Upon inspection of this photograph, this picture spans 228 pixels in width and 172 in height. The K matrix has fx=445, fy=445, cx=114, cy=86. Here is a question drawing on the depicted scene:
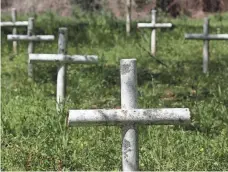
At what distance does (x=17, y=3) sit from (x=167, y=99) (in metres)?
20.1

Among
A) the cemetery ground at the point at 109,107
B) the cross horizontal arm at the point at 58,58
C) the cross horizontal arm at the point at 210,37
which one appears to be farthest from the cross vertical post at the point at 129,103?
the cross horizontal arm at the point at 210,37

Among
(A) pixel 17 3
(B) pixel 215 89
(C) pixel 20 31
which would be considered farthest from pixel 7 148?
(A) pixel 17 3

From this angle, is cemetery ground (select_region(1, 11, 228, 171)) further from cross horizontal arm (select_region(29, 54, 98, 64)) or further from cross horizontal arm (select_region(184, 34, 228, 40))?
cross horizontal arm (select_region(184, 34, 228, 40))

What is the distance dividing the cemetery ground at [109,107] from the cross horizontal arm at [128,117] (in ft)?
3.87

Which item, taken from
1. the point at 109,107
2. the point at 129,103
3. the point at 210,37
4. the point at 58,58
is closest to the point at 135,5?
the point at 210,37

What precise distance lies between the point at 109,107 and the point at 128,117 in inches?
159

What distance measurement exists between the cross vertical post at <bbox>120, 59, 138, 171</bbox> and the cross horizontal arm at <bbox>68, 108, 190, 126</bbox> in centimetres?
8

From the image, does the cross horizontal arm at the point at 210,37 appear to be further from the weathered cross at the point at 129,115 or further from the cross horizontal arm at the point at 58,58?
the weathered cross at the point at 129,115

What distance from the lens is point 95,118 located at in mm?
3482

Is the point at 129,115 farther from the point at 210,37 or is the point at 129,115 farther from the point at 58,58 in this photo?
the point at 210,37

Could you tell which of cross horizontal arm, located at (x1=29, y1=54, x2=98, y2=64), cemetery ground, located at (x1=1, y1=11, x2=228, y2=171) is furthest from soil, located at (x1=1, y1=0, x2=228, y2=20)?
cross horizontal arm, located at (x1=29, y1=54, x2=98, y2=64)

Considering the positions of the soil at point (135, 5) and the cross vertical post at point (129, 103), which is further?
the soil at point (135, 5)

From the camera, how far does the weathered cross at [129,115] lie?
3.47m

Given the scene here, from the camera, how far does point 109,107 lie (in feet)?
24.6
